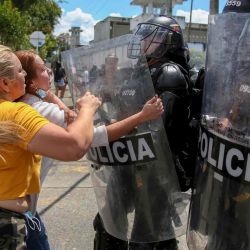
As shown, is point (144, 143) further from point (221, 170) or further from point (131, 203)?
point (221, 170)

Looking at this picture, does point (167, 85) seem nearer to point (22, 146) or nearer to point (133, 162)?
point (133, 162)

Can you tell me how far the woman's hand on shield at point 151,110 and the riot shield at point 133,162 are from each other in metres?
0.08

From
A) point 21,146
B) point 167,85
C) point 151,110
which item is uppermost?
point 167,85

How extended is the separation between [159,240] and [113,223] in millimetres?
264

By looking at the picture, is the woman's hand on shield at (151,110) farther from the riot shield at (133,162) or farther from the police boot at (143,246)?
the police boot at (143,246)

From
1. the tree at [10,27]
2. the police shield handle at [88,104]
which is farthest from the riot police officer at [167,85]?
the tree at [10,27]

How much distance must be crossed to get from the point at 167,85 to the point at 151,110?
0.23m

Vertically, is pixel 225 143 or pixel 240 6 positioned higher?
pixel 240 6

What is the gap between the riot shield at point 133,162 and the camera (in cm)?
228

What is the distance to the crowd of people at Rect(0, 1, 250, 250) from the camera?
1.79 metres

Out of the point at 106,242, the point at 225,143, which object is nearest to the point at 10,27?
the point at 106,242

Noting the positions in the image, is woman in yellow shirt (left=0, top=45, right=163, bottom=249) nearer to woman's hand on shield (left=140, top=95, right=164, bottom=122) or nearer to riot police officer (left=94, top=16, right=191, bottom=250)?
woman's hand on shield (left=140, top=95, right=164, bottom=122)

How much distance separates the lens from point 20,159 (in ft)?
6.22

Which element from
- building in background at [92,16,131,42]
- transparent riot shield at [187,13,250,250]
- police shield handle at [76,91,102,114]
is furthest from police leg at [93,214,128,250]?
building in background at [92,16,131,42]
